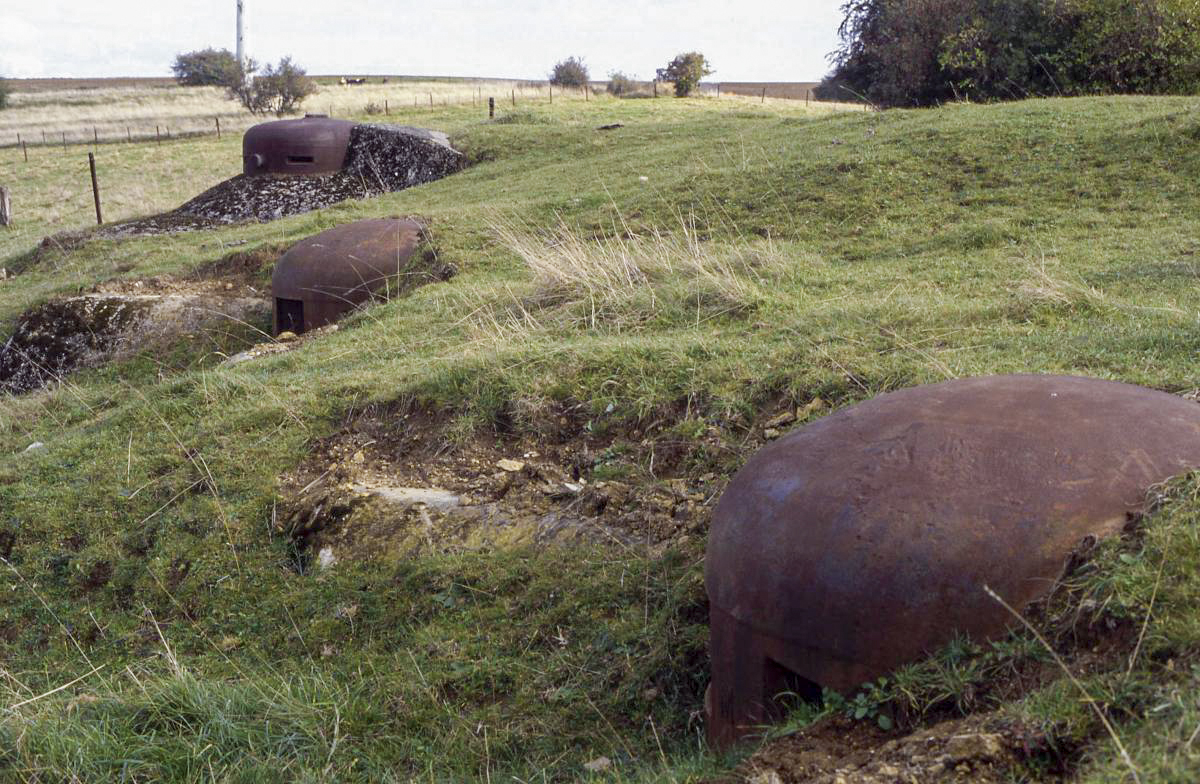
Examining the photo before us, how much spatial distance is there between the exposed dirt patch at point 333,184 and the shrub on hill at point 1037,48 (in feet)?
29.1

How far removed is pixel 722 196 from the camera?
11227mm

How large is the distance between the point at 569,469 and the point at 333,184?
14385 millimetres

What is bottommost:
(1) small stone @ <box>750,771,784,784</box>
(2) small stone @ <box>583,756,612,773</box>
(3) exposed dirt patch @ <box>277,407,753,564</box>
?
(2) small stone @ <box>583,756,612,773</box>

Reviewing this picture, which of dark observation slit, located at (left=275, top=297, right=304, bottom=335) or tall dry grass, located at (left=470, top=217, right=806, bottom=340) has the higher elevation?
tall dry grass, located at (left=470, top=217, right=806, bottom=340)

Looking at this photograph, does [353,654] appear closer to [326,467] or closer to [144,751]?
[144,751]

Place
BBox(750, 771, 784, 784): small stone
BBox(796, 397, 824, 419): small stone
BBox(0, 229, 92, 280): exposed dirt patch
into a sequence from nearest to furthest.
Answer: BBox(750, 771, 784, 784): small stone, BBox(796, 397, 824, 419): small stone, BBox(0, 229, 92, 280): exposed dirt patch

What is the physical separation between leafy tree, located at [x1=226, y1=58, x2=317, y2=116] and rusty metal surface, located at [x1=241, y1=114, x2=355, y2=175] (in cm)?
1965

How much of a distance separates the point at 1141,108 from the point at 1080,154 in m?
2.43

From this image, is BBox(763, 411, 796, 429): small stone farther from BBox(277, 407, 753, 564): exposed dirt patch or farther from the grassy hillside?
BBox(277, 407, 753, 564): exposed dirt patch

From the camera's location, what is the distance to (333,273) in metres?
10.4

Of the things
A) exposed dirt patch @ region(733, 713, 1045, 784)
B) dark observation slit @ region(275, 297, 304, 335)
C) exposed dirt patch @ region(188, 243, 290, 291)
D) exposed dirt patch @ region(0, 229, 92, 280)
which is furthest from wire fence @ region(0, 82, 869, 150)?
exposed dirt patch @ region(733, 713, 1045, 784)

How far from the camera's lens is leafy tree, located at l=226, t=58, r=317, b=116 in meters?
36.9

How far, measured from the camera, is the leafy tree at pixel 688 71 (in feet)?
124

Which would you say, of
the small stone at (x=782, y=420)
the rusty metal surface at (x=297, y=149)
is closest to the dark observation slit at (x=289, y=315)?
the small stone at (x=782, y=420)
